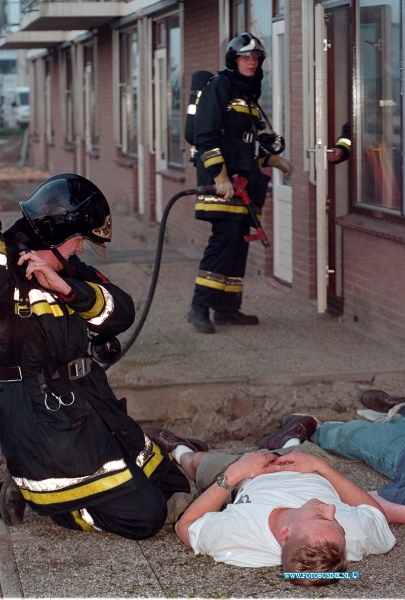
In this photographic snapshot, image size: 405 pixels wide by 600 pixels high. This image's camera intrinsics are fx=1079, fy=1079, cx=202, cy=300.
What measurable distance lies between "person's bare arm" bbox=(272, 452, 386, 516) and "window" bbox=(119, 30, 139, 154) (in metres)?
13.8

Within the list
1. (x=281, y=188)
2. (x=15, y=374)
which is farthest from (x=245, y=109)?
(x=15, y=374)

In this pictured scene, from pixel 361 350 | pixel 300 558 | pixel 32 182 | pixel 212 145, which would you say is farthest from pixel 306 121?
pixel 32 182

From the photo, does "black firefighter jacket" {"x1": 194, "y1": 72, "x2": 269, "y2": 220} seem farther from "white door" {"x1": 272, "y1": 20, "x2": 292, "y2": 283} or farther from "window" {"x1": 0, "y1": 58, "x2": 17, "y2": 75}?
"window" {"x1": 0, "y1": 58, "x2": 17, "y2": 75}

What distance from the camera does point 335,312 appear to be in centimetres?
883

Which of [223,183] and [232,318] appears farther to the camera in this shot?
[232,318]

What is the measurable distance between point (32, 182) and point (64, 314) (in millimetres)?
23052

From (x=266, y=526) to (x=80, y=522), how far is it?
3.01ft

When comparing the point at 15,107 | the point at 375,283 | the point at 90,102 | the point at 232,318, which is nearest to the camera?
the point at 375,283

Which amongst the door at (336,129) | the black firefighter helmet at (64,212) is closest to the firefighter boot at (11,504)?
the black firefighter helmet at (64,212)

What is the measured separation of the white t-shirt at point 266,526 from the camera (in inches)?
159

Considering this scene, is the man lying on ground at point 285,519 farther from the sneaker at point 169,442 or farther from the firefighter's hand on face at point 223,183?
the firefighter's hand on face at point 223,183

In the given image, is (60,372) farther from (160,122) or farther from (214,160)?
(160,122)

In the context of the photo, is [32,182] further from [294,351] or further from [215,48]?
[294,351]

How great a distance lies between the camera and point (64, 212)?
433 cm
